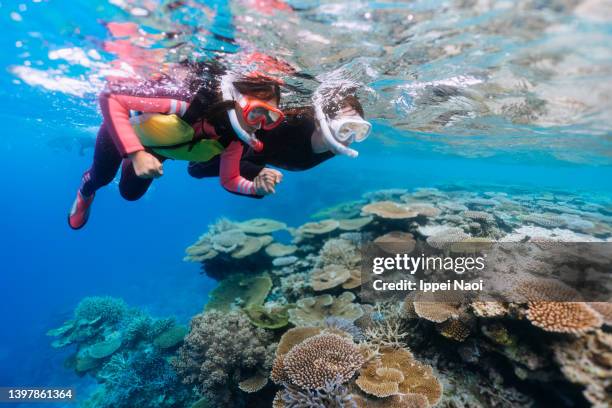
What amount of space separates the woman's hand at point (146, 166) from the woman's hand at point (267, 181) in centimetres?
111

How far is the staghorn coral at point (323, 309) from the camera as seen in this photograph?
5988mm

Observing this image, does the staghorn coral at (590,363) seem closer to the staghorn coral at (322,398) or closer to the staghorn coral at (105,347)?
the staghorn coral at (322,398)

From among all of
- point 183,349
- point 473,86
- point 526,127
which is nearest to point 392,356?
→ point 183,349

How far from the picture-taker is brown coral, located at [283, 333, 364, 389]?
4.07 metres

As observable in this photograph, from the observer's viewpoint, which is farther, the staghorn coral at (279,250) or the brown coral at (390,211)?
the staghorn coral at (279,250)

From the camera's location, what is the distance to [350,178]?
35.5 m

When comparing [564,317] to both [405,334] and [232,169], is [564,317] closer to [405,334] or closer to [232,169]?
[405,334]

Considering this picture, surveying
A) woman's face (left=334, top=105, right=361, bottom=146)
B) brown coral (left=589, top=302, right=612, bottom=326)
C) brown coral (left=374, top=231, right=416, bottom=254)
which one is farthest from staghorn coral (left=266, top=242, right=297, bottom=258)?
brown coral (left=589, top=302, right=612, bottom=326)

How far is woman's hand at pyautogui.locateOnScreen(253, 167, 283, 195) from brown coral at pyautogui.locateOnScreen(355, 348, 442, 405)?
2923 mm

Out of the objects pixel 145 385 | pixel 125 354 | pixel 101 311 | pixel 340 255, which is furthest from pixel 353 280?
pixel 101 311

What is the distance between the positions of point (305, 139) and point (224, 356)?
4029mm

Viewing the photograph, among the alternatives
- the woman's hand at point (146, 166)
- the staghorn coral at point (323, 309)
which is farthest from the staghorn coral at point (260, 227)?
the woman's hand at point (146, 166)

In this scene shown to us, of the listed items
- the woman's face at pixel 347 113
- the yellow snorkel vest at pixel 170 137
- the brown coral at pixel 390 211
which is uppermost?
the woman's face at pixel 347 113

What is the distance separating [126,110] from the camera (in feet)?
11.6
